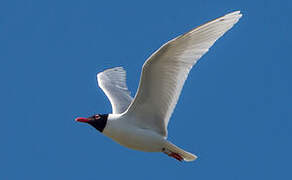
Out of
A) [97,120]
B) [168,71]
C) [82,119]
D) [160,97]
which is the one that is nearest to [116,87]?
[82,119]

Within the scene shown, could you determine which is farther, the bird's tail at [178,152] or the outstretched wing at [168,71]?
the bird's tail at [178,152]

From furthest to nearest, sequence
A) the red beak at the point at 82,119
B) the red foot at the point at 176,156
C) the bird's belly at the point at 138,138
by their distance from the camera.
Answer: the red beak at the point at 82,119
the red foot at the point at 176,156
the bird's belly at the point at 138,138

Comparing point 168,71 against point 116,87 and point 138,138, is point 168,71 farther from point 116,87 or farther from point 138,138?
point 116,87

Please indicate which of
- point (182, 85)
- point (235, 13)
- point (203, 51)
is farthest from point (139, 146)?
point (235, 13)

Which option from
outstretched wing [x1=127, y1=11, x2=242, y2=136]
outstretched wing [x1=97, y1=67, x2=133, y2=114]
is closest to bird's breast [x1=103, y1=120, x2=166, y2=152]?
outstretched wing [x1=127, y1=11, x2=242, y2=136]

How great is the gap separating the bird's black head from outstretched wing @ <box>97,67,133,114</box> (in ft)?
2.94

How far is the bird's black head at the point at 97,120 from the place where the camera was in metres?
10.3

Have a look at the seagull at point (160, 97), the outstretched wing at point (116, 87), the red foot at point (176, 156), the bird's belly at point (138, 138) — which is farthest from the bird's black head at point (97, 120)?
the red foot at point (176, 156)

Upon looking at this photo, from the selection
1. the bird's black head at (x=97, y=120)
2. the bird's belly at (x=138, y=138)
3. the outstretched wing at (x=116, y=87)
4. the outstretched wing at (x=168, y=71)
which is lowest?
the bird's belly at (x=138, y=138)

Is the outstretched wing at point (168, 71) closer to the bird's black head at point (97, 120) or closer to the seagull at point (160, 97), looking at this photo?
the seagull at point (160, 97)

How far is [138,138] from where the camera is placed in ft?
33.5

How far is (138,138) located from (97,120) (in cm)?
66

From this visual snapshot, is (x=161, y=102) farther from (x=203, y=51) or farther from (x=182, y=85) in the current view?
(x=203, y=51)

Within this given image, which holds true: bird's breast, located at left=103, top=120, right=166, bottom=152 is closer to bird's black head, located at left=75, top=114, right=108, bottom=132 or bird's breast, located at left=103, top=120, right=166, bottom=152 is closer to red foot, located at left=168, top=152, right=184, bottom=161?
bird's black head, located at left=75, top=114, right=108, bottom=132
